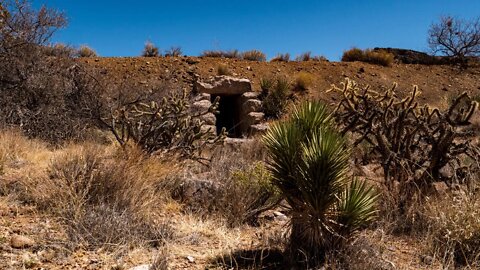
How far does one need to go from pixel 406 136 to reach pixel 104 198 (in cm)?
345

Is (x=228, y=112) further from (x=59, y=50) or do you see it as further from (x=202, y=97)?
(x=59, y=50)

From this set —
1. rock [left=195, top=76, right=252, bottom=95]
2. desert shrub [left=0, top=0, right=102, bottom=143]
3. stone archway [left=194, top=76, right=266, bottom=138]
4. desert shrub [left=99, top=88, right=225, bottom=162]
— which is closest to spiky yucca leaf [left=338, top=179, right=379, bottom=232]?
desert shrub [left=99, top=88, right=225, bottom=162]

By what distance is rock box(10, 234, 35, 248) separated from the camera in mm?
3312

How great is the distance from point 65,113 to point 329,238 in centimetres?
673

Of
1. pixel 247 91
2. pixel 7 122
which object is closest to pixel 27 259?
pixel 7 122

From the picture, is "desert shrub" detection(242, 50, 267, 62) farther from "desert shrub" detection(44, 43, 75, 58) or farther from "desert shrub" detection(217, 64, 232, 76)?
"desert shrub" detection(44, 43, 75, 58)

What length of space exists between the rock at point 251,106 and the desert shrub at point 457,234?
9.53m

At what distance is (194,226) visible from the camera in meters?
4.26

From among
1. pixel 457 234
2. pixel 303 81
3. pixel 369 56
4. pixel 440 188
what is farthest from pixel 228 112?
pixel 457 234

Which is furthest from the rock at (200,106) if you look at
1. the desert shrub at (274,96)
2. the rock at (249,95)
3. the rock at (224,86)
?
the desert shrub at (274,96)

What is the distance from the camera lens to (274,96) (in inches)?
562

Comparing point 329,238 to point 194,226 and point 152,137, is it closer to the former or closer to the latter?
point 194,226

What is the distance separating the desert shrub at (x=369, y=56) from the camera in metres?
19.2

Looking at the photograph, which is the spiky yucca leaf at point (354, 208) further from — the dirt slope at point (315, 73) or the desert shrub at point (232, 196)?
the dirt slope at point (315, 73)
